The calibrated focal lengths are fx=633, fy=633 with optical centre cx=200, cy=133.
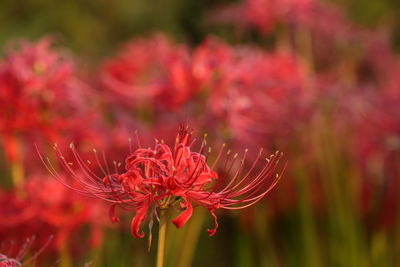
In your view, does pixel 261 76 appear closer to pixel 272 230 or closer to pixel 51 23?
pixel 272 230

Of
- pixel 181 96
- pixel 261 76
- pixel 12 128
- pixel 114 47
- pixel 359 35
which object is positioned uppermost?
pixel 114 47

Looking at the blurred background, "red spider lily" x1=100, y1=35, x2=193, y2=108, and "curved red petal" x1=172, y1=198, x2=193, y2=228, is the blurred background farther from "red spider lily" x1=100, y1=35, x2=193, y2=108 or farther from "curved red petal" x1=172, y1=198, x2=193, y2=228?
"curved red petal" x1=172, y1=198, x2=193, y2=228

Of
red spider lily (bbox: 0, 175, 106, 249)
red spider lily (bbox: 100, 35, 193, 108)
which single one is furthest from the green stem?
red spider lily (bbox: 100, 35, 193, 108)

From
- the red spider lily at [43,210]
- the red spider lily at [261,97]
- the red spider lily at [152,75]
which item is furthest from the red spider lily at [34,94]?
the red spider lily at [261,97]

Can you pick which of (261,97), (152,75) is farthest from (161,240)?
(152,75)

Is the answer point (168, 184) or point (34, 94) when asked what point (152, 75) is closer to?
point (34, 94)

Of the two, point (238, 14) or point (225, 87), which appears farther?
point (238, 14)

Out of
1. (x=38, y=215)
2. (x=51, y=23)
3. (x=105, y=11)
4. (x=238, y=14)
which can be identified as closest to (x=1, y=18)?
(x=51, y=23)
